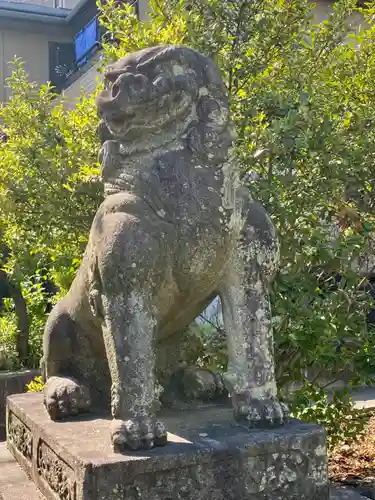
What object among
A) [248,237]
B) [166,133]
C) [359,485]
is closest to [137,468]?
[248,237]

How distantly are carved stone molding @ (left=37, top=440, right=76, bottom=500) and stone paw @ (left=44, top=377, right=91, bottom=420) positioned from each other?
13 cm

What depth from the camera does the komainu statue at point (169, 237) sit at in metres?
2.01

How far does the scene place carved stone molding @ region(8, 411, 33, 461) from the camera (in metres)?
2.50

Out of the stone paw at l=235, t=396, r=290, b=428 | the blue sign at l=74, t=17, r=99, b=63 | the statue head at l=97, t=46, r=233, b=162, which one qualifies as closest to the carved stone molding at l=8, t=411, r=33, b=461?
the stone paw at l=235, t=396, r=290, b=428

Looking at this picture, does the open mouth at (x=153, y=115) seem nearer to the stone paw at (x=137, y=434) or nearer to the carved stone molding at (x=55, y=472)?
the stone paw at (x=137, y=434)

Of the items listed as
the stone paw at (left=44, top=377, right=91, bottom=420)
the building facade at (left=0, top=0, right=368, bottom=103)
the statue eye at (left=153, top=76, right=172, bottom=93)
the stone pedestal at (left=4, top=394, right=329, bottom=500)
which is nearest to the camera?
the stone pedestal at (left=4, top=394, right=329, bottom=500)

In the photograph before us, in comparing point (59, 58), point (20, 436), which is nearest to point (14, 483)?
point (20, 436)

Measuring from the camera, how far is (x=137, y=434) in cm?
192

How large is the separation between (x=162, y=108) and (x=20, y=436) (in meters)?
1.51

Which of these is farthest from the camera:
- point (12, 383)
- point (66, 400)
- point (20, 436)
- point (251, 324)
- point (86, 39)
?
point (86, 39)

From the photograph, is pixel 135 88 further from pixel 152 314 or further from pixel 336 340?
pixel 336 340

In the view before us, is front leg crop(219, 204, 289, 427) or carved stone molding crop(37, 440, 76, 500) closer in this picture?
carved stone molding crop(37, 440, 76, 500)

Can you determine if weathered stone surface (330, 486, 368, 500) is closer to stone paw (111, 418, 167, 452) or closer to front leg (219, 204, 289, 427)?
front leg (219, 204, 289, 427)

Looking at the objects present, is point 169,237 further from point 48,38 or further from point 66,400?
point 48,38
